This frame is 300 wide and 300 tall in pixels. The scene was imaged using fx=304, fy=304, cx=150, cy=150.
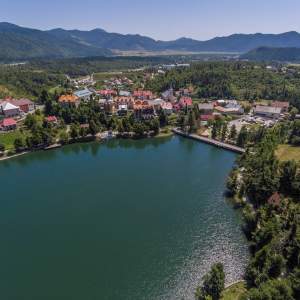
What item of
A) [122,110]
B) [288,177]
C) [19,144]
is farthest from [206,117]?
[19,144]

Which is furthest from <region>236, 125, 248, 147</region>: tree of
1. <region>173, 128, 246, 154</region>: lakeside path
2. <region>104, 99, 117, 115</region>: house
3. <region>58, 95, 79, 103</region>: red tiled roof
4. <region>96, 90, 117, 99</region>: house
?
<region>96, 90, 117, 99</region>: house

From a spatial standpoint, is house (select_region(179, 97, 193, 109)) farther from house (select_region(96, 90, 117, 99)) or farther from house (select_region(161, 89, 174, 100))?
house (select_region(96, 90, 117, 99))

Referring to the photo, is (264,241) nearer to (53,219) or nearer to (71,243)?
(71,243)

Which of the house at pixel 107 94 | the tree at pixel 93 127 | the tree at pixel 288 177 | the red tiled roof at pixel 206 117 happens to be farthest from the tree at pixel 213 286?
the house at pixel 107 94

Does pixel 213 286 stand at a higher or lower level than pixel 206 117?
higher

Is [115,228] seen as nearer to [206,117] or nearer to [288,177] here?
[288,177]

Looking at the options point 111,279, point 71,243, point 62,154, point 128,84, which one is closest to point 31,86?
point 128,84
